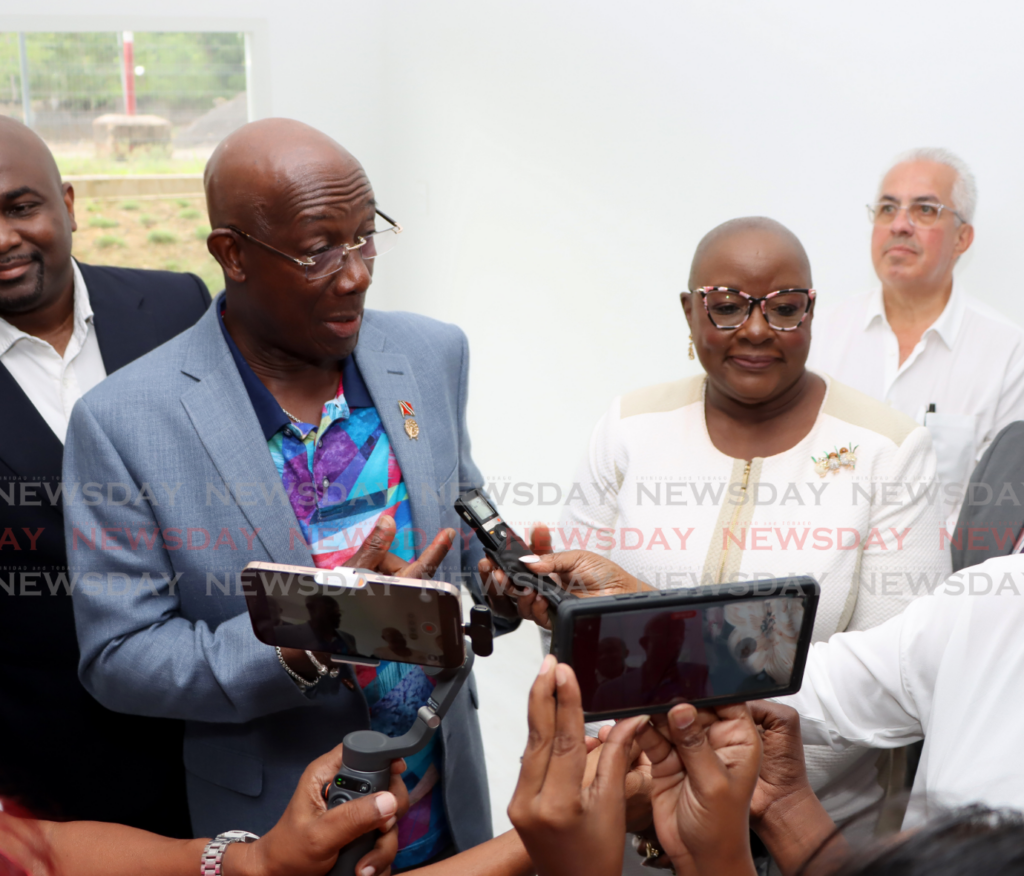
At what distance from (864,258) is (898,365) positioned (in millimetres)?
433

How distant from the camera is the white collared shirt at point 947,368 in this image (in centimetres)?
238

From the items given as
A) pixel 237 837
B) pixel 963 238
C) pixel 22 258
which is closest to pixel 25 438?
pixel 22 258

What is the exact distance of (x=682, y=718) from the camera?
36.9 inches

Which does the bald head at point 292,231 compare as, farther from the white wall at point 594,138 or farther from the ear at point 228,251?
the white wall at point 594,138

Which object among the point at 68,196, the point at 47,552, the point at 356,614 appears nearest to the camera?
the point at 356,614

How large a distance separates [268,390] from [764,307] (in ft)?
2.74

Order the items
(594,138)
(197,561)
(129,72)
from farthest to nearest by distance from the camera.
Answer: (129,72), (594,138), (197,561)

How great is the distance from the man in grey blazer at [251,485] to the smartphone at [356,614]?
0.48ft

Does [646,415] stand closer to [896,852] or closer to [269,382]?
[269,382]

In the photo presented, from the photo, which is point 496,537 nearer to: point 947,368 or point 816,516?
point 816,516

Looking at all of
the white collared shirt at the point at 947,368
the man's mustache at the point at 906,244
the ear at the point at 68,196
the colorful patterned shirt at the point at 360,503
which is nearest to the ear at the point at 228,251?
the colorful patterned shirt at the point at 360,503

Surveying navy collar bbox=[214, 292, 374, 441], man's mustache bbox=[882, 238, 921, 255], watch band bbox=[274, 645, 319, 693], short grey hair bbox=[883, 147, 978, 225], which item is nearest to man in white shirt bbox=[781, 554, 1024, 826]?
watch band bbox=[274, 645, 319, 693]

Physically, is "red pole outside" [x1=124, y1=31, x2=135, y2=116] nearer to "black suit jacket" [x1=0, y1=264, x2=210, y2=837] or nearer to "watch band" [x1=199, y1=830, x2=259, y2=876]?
"black suit jacket" [x1=0, y1=264, x2=210, y2=837]


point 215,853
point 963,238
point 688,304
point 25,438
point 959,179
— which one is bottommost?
point 215,853
